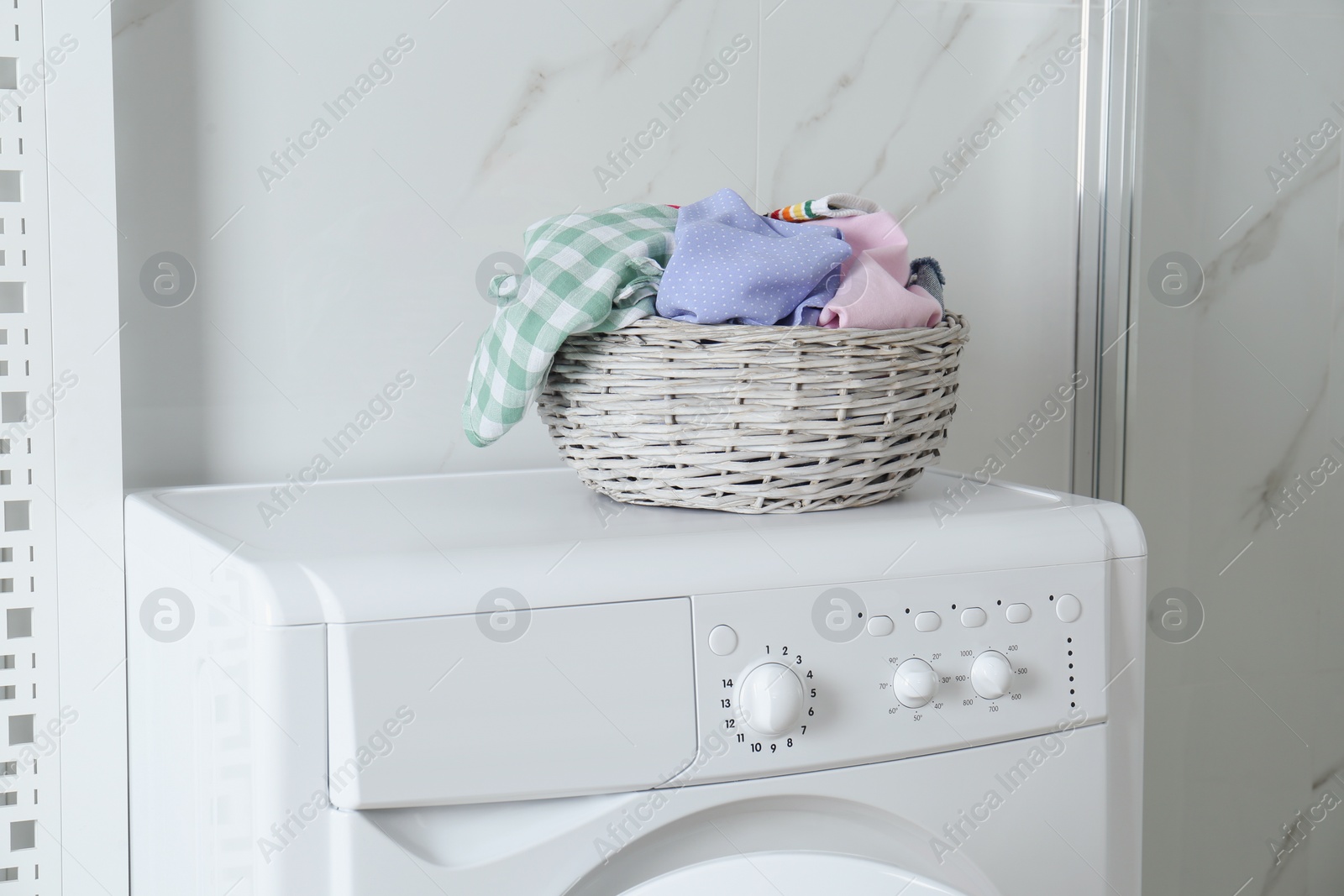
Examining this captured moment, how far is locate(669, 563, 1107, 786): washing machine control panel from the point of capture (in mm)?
674

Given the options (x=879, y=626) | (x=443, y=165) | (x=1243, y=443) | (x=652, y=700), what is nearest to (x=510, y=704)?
(x=652, y=700)

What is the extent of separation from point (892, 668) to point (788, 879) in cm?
16

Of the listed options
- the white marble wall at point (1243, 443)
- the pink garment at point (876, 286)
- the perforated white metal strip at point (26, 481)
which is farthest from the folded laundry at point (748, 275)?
the white marble wall at point (1243, 443)

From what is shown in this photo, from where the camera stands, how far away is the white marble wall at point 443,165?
1022 mm

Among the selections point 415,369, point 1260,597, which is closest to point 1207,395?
point 1260,597

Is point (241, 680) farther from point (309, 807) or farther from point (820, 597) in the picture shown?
point (820, 597)

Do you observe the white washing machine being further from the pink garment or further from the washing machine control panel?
the pink garment

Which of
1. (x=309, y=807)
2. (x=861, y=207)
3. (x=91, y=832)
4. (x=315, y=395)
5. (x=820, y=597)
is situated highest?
(x=861, y=207)

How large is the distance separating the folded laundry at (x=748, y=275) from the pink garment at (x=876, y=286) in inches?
0.6

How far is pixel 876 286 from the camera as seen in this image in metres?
0.79

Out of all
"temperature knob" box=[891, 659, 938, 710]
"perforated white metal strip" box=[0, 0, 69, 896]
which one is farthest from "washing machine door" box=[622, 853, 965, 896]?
"perforated white metal strip" box=[0, 0, 69, 896]

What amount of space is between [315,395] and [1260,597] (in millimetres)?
1077

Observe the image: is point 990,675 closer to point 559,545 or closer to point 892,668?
point 892,668

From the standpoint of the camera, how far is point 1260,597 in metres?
1.24
